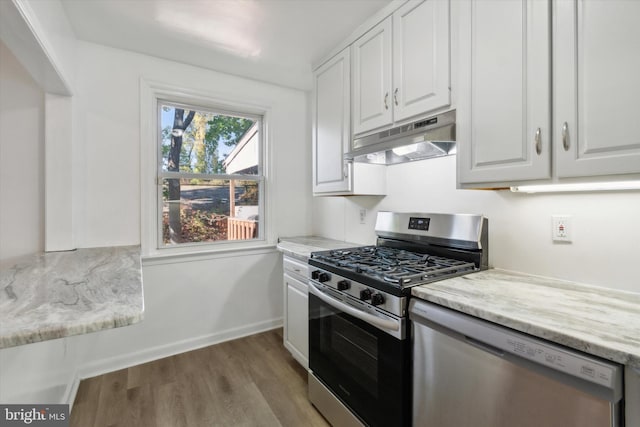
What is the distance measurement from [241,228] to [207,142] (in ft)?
2.82

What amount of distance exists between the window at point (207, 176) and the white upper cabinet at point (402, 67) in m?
1.31

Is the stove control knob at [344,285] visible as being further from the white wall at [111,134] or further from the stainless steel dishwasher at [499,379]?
the white wall at [111,134]

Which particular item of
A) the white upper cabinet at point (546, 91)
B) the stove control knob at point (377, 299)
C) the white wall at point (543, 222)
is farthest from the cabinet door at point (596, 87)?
the stove control knob at point (377, 299)

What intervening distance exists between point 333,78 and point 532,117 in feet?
4.81

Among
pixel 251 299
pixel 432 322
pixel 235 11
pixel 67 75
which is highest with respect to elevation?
pixel 235 11

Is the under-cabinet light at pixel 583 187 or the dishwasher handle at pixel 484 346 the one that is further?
the under-cabinet light at pixel 583 187

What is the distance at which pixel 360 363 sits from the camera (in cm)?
148

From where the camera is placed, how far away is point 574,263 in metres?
1.30

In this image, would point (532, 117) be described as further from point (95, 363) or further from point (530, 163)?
point (95, 363)

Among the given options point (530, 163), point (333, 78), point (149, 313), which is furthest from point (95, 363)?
point (530, 163)

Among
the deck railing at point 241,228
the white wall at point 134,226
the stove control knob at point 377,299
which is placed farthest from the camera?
the deck railing at point 241,228

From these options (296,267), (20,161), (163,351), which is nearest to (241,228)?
(296,267)

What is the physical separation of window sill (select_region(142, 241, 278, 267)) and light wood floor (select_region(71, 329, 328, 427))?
0.79m

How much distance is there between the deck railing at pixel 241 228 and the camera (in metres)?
2.84
